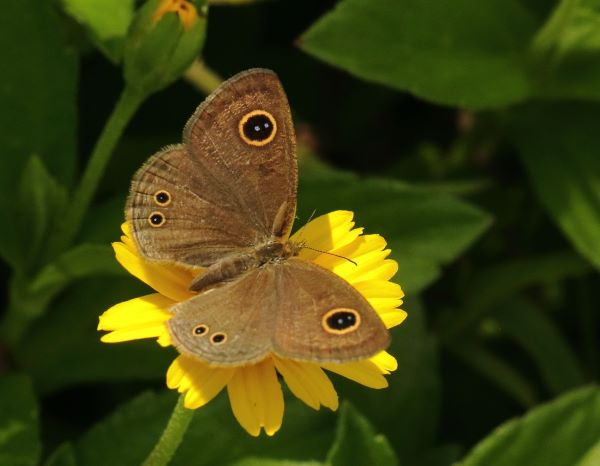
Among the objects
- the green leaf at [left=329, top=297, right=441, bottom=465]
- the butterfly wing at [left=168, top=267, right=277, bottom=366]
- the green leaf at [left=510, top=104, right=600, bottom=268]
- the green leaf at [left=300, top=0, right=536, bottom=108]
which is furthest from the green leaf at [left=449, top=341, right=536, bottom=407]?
the butterfly wing at [left=168, top=267, right=277, bottom=366]

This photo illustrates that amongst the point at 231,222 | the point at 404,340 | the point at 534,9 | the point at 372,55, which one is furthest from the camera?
the point at 534,9

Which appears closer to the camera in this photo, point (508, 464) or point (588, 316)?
point (508, 464)

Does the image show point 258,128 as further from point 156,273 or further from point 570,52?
point 570,52

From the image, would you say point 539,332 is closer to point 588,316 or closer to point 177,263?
point 588,316

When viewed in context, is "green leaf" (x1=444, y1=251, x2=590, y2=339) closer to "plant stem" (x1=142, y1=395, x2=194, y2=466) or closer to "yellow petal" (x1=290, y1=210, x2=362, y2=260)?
"yellow petal" (x1=290, y1=210, x2=362, y2=260)

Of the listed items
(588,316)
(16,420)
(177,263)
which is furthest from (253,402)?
(588,316)

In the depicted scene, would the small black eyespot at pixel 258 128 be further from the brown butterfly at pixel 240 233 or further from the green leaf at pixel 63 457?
the green leaf at pixel 63 457
